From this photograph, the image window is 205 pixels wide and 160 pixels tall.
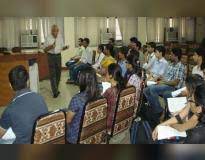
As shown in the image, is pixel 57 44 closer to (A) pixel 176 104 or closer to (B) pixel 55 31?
(B) pixel 55 31

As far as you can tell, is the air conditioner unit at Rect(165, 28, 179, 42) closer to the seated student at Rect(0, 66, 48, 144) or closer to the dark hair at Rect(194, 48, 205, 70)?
the dark hair at Rect(194, 48, 205, 70)

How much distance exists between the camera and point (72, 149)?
7.3 inches

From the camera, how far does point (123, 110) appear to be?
3209mm

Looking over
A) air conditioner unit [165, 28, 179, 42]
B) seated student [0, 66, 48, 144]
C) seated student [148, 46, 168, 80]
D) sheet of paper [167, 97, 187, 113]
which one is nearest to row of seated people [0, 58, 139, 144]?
seated student [0, 66, 48, 144]

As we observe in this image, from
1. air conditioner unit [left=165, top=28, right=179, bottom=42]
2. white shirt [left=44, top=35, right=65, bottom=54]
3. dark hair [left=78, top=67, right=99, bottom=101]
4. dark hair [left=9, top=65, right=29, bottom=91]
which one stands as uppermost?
air conditioner unit [left=165, top=28, right=179, bottom=42]

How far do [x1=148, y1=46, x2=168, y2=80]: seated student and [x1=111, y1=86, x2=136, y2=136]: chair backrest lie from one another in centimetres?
209

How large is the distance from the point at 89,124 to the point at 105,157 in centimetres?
238

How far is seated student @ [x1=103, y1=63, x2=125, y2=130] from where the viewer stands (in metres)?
3.19

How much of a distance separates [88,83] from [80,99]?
252 mm

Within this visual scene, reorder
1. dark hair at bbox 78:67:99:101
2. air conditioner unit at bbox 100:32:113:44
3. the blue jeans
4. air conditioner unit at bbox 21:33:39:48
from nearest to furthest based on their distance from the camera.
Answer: dark hair at bbox 78:67:99:101
the blue jeans
air conditioner unit at bbox 21:33:39:48
air conditioner unit at bbox 100:32:113:44

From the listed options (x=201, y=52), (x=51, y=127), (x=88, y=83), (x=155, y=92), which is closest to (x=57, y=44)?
(x=155, y=92)

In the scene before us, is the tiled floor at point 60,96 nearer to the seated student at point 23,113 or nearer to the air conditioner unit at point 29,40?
the air conditioner unit at point 29,40

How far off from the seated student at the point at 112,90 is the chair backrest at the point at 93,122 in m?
0.50

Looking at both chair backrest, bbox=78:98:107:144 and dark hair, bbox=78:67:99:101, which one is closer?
chair backrest, bbox=78:98:107:144
